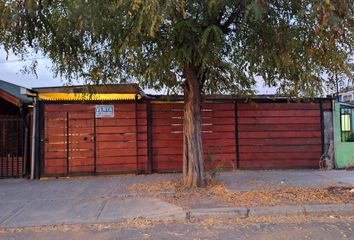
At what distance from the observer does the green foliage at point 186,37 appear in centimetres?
730

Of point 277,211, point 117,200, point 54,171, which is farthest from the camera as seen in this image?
point 54,171

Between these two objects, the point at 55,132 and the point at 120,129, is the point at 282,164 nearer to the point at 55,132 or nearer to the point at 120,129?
the point at 120,129

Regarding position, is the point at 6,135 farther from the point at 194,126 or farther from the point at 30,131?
the point at 194,126

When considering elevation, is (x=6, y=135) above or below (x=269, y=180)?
above

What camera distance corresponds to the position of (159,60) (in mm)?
8844

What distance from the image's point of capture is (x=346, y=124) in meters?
15.2

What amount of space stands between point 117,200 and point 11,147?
598cm

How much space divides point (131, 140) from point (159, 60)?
523 cm

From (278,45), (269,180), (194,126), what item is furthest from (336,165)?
(278,45)

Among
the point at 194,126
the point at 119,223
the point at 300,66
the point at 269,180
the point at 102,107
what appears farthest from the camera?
the point at 102,107

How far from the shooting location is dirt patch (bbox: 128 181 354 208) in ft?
29.3

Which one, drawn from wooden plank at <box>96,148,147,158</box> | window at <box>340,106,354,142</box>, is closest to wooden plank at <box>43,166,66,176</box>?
wooden plank at <box>96,148,147,158</box>

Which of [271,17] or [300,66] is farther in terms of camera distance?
[300,66]

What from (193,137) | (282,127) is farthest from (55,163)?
(282,127)
